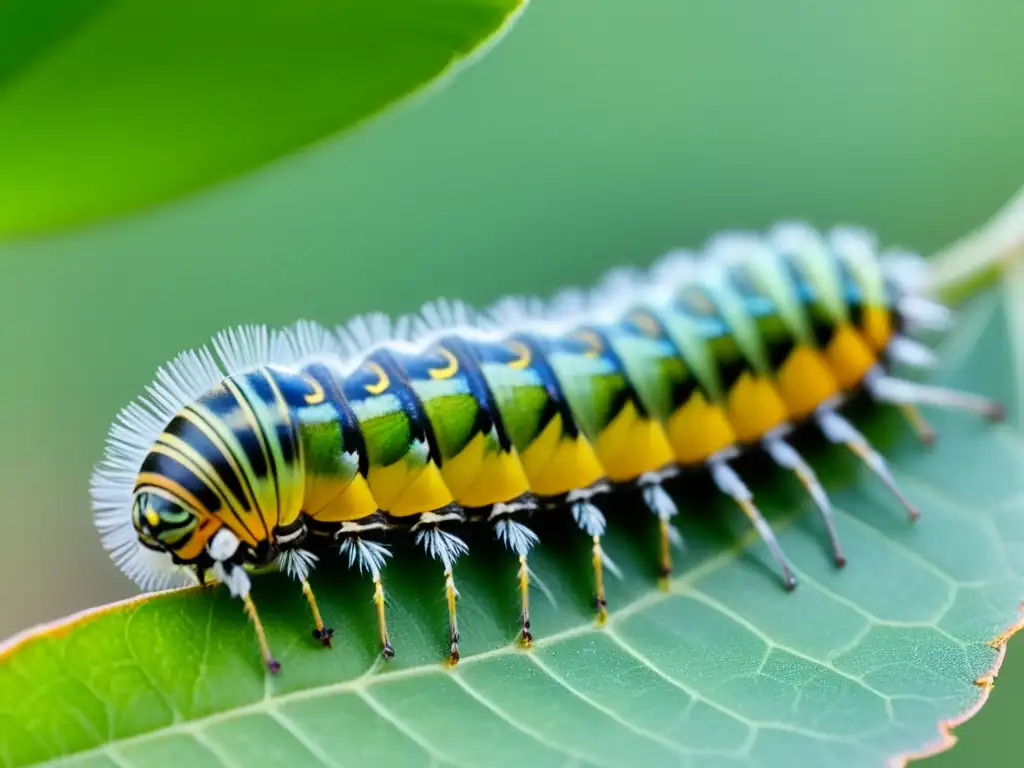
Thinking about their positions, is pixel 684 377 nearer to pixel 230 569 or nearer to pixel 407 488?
pixel 407 488

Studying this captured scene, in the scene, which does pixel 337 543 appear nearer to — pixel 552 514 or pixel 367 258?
pixel 552 514

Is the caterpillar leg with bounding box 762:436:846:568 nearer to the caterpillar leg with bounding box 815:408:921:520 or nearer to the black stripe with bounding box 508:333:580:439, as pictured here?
the caterpillar leg with bounding box 815:408:921:520

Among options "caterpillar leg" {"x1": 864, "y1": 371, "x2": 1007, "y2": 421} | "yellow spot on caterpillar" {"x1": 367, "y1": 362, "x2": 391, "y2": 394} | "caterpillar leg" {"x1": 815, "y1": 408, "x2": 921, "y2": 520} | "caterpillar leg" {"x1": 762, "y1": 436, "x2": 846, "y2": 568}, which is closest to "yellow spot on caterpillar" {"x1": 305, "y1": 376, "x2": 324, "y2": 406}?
"yellow spot on caterpillar" {"x1": 367, "y1": 362, "x2": 391, "y2": 394}

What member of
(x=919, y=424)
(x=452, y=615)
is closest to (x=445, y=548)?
(x=452, y=615)

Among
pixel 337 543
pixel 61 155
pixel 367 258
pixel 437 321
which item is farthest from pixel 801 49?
pixel 61 155

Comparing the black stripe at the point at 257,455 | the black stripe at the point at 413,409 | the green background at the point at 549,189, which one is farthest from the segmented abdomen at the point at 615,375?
the green background at the point at 549,189
